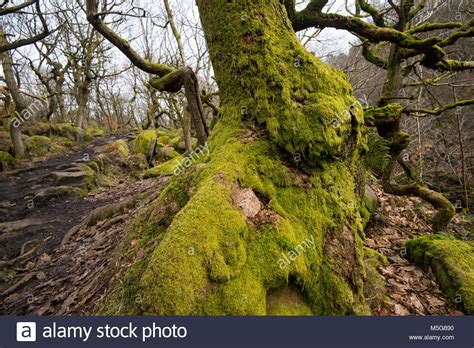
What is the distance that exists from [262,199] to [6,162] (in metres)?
15.3

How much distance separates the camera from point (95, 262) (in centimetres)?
414

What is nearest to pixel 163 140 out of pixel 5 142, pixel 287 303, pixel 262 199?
pixel 5 142

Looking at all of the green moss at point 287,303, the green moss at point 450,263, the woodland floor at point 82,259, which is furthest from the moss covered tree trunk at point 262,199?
the green moss at point 450,263

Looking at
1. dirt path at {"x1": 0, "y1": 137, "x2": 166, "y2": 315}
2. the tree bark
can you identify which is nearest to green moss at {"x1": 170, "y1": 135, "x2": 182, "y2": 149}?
dirt path at {"x1": 0, "y1": 137, "x2": 166, "y2": 315}

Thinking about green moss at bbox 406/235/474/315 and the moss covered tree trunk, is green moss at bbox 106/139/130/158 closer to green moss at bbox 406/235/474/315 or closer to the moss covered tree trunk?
the moss covered tree trunk

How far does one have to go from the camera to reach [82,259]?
460 cm

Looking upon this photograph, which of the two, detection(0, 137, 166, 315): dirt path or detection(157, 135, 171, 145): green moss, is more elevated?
detection(157, 135, 171, 145): green moss

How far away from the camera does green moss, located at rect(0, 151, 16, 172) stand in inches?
488

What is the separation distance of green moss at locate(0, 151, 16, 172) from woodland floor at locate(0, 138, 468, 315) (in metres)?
5.48

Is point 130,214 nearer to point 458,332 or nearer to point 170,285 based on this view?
point 170,285

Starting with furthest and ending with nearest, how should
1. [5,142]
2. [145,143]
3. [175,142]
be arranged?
1. [175,142]
2. [145,143]
3. [5,142]

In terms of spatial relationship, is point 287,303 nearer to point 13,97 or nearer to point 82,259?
point 82,259

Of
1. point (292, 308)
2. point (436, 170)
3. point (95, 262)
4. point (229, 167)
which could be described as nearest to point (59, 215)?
point (95, 262)

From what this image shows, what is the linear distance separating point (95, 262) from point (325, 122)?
13.2 feet
